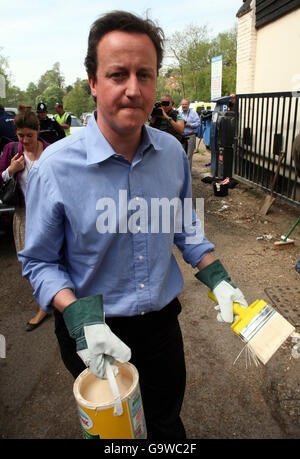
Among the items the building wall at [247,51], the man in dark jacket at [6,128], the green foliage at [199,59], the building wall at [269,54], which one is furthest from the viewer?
the green foliage at [199,59]

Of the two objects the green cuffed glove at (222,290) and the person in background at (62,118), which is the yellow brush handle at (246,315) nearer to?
the green cuffed glove at (222,290)

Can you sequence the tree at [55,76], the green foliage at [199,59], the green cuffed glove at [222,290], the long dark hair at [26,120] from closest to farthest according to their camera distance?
the green cuffed glove at [222,290] → the long dark hair at [26,120] → the green foliage at [199,59] → the tree at [55,76]

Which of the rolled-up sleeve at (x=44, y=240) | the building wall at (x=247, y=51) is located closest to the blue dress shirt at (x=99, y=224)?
the rolled-up sleeve at (x=44, y=240)

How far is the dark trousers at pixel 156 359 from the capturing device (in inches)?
64.9

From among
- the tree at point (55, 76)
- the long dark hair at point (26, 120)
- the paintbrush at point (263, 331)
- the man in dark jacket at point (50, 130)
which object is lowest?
the paintbrush at point (263, 331)

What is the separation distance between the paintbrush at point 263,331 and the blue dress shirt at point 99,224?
40 cm

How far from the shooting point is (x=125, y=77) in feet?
4.41

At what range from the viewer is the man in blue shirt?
1333mm

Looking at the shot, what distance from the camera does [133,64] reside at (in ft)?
4.36

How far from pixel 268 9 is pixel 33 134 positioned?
24.3 ft

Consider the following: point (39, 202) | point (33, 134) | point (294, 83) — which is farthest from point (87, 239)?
point (294, 83)

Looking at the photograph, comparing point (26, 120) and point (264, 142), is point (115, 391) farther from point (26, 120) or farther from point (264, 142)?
point (264, 142)

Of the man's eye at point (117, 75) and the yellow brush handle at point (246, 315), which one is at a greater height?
the man's eye at point (117, 75)

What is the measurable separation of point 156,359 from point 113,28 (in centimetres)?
149
